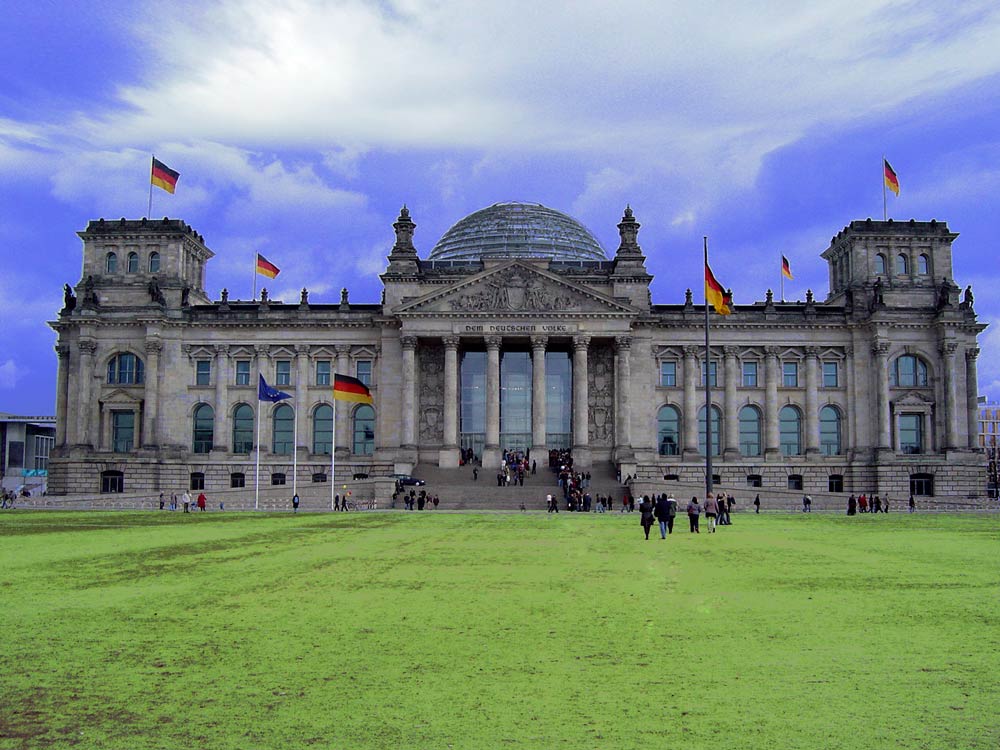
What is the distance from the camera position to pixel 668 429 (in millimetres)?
86688

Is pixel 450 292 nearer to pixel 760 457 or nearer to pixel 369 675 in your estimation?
pixel 760 457

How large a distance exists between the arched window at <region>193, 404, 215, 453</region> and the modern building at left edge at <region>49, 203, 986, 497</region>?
175mm

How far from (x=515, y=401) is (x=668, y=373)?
13.6 m

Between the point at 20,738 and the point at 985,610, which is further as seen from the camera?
the point at 985,610

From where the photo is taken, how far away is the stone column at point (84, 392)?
84438 millimetres

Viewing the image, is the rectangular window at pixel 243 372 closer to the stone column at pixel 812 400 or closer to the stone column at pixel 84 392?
the stone column at pixel 84 392

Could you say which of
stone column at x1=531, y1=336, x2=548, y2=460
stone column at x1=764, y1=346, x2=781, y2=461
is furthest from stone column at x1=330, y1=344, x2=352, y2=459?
stone column at x1=764, y1=346, x2=781, y2=461

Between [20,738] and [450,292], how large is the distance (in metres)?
72.5

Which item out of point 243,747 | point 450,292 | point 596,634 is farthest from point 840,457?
point 243,747

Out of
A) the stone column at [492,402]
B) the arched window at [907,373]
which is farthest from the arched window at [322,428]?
the arched window at [907,373]

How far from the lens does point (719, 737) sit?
1029 cm

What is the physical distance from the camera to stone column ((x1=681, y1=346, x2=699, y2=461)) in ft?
280

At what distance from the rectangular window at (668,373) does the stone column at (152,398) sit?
4216cm

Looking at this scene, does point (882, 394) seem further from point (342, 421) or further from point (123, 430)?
point (123, 430)
